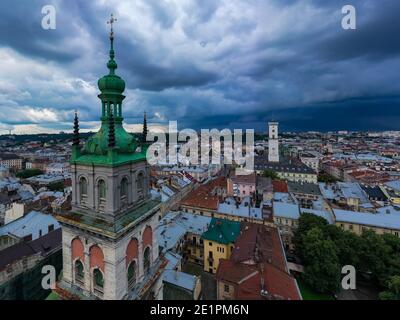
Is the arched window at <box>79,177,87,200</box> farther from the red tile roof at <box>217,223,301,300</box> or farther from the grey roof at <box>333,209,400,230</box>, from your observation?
the grey roof at <box>333,209,400,230</box>

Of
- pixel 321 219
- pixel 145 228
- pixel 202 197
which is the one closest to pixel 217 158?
pixel 202 197

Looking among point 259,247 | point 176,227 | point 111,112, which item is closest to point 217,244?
point 259,247

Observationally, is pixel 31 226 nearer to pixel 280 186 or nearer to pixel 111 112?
pixel 111 112

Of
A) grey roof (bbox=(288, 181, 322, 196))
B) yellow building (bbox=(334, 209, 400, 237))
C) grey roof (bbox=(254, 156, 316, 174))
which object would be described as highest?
grey roof (bbox=(254, 156, 316, 174))

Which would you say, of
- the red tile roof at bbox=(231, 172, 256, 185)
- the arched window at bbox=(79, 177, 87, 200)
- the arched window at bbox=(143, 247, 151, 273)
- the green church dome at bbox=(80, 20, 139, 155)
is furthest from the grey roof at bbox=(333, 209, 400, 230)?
the arched window at bbox=(79, 177, 87, 200)

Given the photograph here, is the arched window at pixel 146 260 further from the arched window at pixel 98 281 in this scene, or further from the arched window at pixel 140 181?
the arched window at pixel 140 181

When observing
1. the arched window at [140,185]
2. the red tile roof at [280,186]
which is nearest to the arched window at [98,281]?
the arched window at [140,185]
